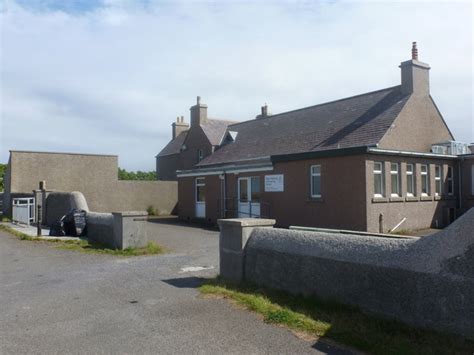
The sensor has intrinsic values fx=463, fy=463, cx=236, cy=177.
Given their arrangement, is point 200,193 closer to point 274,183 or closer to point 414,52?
point 274,183

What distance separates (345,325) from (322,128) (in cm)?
1797

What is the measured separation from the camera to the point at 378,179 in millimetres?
18500

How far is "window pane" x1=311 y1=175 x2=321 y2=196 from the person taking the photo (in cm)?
1927

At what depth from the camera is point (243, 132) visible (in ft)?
99.0

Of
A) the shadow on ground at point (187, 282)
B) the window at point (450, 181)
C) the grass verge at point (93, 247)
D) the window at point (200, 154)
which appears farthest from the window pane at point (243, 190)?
the shadow on ground at point (187, 282)

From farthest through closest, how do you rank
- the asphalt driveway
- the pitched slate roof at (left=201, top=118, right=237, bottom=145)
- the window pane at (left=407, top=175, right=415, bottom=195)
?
the pitched slate roof at (left=201, top=118, right=237, bottom=145) → the window pane at (left=407, top=175, right=415, bottom=195) → the asphalt driveway

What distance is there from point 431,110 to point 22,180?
24.1 m

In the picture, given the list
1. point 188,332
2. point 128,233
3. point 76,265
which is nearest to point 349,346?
point 188,332

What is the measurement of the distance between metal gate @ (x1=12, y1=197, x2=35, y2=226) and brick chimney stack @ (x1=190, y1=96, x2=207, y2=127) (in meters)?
15.3

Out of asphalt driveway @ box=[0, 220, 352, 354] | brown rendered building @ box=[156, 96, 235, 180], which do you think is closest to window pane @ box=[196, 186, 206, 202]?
brown rendered building @ box=[156, 96, 235, 180]

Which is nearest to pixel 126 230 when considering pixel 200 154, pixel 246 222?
pixel 246 222

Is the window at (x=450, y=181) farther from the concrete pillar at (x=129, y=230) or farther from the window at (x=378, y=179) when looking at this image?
the concrete pillar at (x=129, y=230)

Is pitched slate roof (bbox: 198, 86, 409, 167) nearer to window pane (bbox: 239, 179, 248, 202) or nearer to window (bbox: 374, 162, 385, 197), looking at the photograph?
window (bbox: 374, 162, 385, 197)

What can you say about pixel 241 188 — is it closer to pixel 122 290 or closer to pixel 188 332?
pixel 122 290
